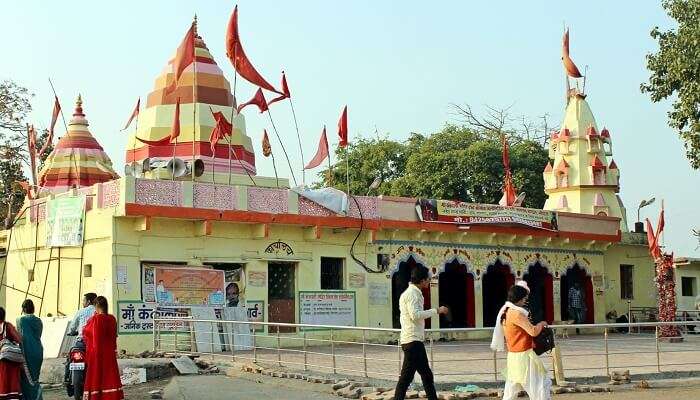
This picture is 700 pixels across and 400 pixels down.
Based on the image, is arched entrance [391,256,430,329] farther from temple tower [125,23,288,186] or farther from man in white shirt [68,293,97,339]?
man in white shirt [68,293,97,339]

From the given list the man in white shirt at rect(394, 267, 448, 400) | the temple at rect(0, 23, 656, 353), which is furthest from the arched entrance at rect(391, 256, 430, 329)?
the man in white shirt at rect(394, 267, 448, 400)

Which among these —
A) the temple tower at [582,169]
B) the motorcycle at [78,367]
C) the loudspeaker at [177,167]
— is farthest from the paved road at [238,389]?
the temple tower at [582,169]

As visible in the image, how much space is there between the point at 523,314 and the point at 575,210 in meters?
25.4

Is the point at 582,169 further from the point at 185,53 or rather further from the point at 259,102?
the point at 185,53

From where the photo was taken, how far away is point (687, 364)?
51.1ft

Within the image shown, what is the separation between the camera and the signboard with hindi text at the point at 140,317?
1956cm

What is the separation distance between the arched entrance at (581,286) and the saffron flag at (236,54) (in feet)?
40.4

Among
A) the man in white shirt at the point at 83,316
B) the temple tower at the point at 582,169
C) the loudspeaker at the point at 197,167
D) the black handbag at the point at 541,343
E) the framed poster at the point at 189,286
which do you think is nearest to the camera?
the black handbag at the point at 541,343

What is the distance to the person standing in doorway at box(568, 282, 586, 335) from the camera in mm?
28703

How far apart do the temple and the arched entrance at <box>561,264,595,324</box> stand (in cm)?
7

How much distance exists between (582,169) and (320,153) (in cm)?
1296

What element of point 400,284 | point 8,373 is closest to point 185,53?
point 400,284

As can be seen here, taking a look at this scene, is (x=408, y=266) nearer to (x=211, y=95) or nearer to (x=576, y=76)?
(x=211, y=95)

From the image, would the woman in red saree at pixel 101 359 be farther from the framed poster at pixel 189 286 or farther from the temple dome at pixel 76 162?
the temple dome at pixel 76 162
